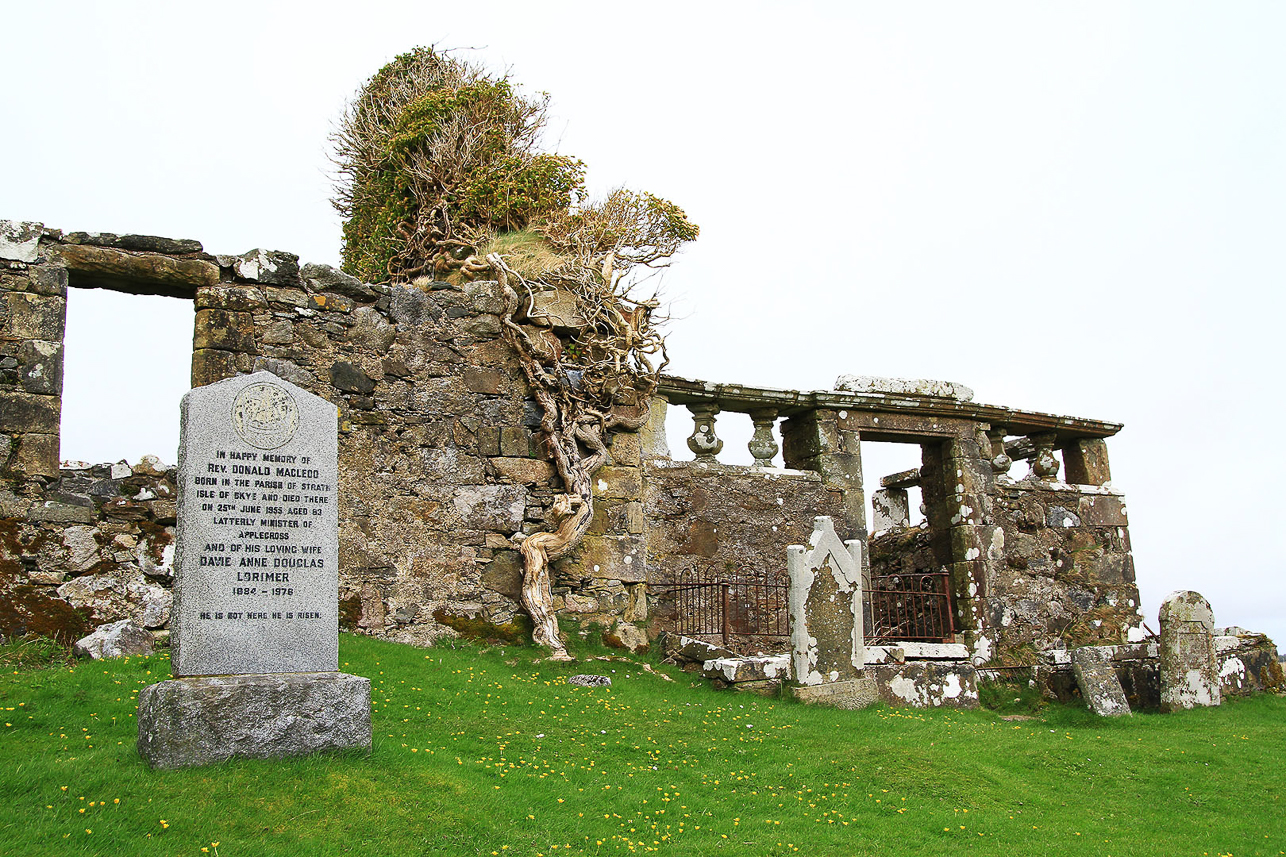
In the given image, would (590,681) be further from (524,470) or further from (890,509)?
(890,509)

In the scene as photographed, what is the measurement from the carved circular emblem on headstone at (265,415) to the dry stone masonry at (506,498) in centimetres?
13

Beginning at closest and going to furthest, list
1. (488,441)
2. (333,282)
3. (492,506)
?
(333,282) < (492,506) < (488,441)

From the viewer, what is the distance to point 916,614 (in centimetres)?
1161

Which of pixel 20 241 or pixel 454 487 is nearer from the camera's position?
pixel 20 241

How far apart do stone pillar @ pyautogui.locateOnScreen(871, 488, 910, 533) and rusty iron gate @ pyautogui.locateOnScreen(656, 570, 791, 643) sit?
174 inches

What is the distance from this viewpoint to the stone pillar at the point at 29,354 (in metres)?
7.68

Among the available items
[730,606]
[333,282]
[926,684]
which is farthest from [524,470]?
[926,684]

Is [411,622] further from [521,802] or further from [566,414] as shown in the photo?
[521,802]

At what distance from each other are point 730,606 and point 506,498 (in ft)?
9.62

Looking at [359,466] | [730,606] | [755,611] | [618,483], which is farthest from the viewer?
[730,606]

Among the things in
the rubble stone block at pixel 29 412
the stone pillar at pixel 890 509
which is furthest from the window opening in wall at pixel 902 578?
the rubble stone block at pixel 29 412

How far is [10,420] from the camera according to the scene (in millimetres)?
7684

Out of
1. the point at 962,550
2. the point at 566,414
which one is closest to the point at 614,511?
the point at 566,414

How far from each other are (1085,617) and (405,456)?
912 cm
